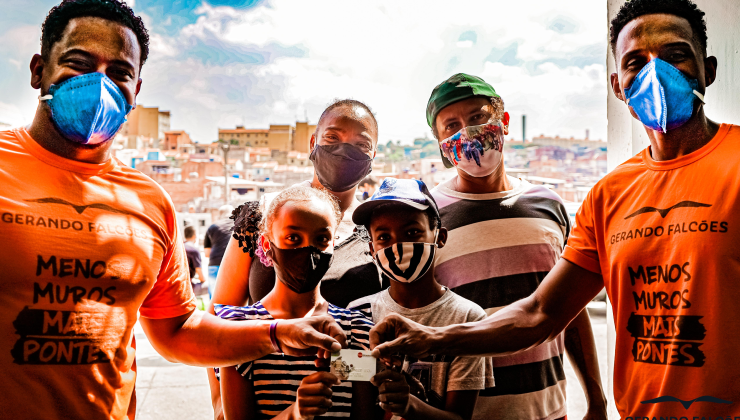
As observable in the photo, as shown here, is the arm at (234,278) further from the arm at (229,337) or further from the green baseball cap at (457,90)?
the green baseball cap at (457,90)

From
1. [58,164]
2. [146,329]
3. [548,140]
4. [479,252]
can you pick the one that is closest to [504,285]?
[479,252]

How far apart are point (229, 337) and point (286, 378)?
283mm

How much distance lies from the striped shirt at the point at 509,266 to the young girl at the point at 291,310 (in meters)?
0.60

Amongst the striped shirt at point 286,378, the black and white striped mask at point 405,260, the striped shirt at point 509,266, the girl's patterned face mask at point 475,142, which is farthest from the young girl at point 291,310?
the girl's patterned face mask at point 475,142

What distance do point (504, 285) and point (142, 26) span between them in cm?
195

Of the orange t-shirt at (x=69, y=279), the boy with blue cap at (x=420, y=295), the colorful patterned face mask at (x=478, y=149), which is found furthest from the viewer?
the colorful patterned face mask at (x=478, y=149)

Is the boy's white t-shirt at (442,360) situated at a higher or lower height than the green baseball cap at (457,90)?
lower

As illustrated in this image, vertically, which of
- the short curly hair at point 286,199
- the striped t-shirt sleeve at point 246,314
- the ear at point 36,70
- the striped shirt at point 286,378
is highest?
the ear at point 36,70

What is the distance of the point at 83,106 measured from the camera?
70.0 inches

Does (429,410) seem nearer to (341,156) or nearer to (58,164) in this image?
(341,156)

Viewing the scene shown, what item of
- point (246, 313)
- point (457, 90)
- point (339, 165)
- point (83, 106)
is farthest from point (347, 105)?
point (83, 106)

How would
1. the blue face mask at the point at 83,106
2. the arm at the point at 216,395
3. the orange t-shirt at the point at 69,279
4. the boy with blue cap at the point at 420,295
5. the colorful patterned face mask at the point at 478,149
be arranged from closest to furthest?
1. the orange t-shirt at the point at 69,279
2. the blue face mask at the point at 83,106
3. the boy with blue cap at the point at 420,295
4. the arm at the point at 216,395
5. the colorful patterned face mask at the point at 478,149

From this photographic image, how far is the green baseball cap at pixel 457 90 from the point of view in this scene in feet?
8.59

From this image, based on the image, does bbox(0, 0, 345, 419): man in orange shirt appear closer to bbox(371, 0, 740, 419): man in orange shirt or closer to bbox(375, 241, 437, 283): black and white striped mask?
bbox(375, 241, 437, 283): black and white striped mask
